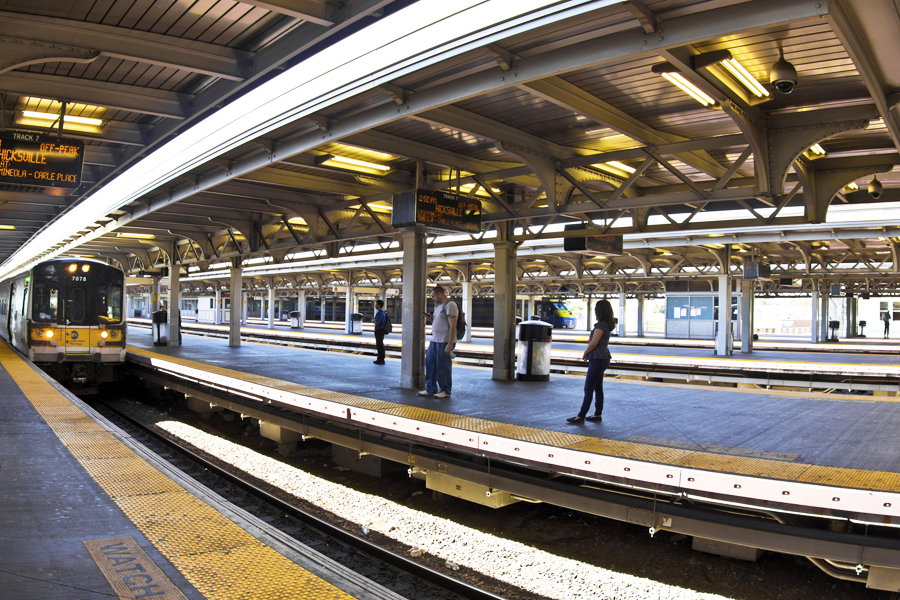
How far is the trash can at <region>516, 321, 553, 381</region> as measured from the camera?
1164 centimetres

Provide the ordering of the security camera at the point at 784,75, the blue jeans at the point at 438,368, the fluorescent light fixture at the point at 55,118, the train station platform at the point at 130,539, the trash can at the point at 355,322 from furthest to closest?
the trash can at the point at 355,322 → the blue jeans at the point at 438,368 → the fluorescent light fixture at the point at 55,118 → the security camera at the point at 784,75 → the train station platform at the point at 130,539

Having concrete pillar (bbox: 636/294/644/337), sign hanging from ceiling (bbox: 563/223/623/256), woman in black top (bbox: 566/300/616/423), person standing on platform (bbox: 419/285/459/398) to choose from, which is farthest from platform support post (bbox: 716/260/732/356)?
concrete pillar (bbox: 636/294/644/337)

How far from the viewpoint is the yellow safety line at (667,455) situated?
4.68 metres

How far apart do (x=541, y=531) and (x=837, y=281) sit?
3022 cm

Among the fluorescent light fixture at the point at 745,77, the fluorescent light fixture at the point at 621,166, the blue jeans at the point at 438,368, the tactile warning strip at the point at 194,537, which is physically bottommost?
the tactile warning strip at the point at 194,537

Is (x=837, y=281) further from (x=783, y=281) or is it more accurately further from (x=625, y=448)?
(x=625, y=448)

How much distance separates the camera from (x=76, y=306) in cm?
1546

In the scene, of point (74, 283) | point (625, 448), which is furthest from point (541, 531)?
point (74, 283)

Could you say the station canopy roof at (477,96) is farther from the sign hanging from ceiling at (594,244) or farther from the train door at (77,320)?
the train door at (77,320)

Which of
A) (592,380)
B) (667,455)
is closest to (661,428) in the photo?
(592,380)

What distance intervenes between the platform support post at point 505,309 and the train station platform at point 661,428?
58cm

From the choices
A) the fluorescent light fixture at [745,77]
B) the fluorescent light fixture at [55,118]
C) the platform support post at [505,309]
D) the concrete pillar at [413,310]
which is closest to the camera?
the fluorescent light fixture at [745,77]

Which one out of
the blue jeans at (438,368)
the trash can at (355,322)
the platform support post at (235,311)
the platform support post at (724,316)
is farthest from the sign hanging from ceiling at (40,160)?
the trash can at (355,322)

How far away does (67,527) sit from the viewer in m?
3.81
